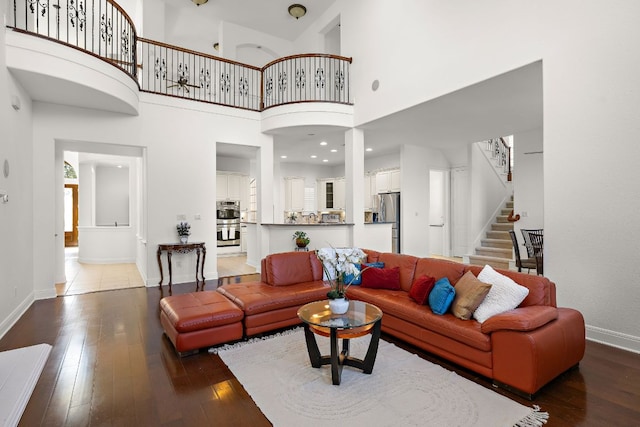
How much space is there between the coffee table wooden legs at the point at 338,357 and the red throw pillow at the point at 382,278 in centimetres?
117

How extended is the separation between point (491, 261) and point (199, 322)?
686cm

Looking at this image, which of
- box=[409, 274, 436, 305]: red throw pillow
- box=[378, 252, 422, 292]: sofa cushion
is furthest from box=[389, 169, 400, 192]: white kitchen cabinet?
box=[409, 274, 436, 305]: red throw pillow

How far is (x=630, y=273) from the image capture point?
3.15m

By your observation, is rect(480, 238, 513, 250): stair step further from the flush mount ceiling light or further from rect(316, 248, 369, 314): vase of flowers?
→ the flush mount ceiling light

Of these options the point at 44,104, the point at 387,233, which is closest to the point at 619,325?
the point at 387,233

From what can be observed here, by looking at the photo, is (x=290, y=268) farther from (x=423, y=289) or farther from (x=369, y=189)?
(x=369, y=189)

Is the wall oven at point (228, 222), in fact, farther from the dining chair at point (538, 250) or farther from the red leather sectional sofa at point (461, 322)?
the dining chair at point (538, 250)

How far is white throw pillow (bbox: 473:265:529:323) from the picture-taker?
8.99ft

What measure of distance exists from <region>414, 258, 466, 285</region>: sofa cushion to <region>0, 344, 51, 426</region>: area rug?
354cm

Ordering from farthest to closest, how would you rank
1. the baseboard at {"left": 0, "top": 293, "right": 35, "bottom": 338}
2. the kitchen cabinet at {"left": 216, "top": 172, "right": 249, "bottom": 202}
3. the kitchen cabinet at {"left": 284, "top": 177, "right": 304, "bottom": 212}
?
the kitchen cabinet at {"left": 284, "top": 177, "right": 304, "bottom": 212} → the kitchen cabinet at {"left": 216, "top": 172, "right": 249, "bottom": 202} → the baseboard at {"left": 0, "top": 293, "right": 35, "bottom": 338}

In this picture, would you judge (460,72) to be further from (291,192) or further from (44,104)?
(291,192)

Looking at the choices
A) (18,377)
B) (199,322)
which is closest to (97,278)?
(18,377)

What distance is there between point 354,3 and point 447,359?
6.62 metres

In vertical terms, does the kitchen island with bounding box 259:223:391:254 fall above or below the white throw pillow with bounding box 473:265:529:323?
above
